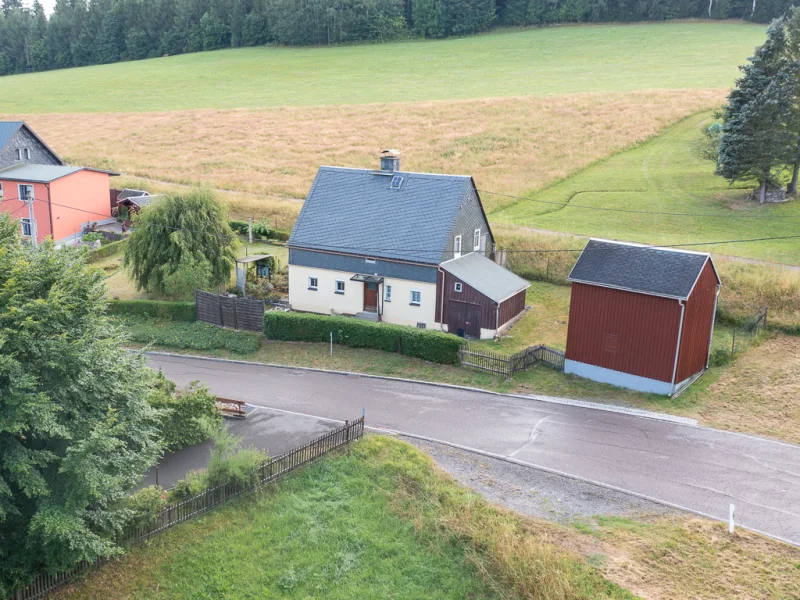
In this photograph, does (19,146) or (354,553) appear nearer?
(354,553)

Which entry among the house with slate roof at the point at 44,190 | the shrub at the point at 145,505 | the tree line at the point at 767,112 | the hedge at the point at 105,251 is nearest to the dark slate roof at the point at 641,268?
the shrub at the point at 145,505

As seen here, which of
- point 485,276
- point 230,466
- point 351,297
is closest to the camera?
point 230,466

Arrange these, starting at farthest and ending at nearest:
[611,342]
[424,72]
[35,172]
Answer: [424,72], [35,172], [611,342]

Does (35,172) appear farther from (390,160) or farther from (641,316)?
(641,316)

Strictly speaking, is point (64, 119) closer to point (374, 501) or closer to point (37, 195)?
point (37, 195)

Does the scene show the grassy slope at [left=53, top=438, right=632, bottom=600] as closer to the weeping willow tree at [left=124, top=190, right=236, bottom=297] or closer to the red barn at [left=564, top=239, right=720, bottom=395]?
the red barn at [left=564, top=239, right=720, bottom=395]

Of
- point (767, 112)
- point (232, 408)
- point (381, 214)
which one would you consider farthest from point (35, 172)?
point (767, 112)

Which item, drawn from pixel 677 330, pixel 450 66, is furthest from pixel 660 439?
pixel 450 66

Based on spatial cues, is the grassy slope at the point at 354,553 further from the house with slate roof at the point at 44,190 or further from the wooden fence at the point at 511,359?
the house with slate roof at the point at 44,190
